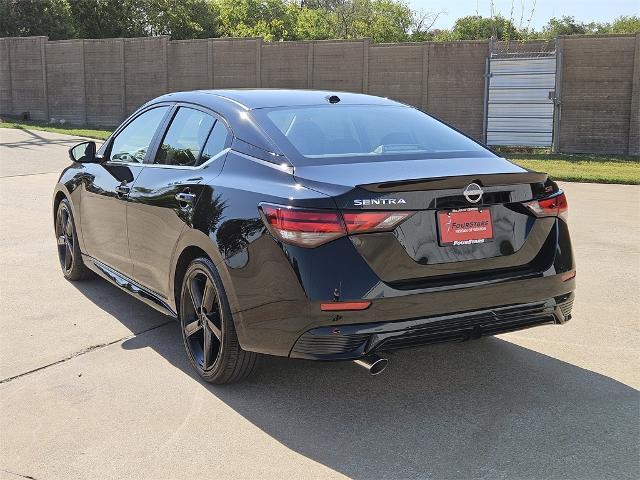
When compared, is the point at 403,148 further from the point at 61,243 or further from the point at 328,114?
the point at 61,243

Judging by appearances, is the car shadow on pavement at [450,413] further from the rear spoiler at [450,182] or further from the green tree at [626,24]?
the green tree at [626,24]

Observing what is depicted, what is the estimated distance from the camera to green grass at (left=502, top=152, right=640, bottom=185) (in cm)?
1402

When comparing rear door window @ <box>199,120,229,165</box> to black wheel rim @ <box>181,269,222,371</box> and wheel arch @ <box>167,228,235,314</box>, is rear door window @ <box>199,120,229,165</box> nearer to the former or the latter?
wheel arch @ <box>167,228,235,314</box>

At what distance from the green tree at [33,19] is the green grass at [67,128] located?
9361mm

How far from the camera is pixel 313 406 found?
4000 millimetres

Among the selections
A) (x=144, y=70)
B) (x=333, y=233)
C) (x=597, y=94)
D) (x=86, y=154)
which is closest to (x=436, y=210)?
(x=333, y=233)

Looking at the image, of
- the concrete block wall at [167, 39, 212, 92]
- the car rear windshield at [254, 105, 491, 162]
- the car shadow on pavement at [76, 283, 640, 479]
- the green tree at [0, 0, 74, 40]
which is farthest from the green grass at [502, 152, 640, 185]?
the green tree at [0, 0, 74, 40]

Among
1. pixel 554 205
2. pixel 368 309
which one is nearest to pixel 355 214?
pixel 368 309

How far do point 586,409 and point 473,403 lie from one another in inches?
22.8

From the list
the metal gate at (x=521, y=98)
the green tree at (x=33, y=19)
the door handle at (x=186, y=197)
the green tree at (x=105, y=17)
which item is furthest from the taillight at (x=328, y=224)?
the green tree at (x=105, y=17)

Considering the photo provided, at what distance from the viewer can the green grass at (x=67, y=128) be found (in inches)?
893

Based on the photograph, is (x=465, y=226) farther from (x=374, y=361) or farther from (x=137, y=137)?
(x=137, y=137)

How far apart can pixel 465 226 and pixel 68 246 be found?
161 inches

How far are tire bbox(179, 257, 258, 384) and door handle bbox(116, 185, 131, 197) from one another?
1.04m
